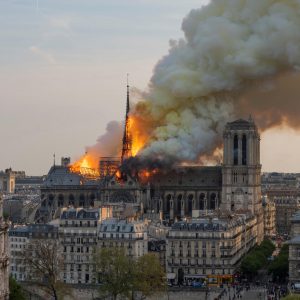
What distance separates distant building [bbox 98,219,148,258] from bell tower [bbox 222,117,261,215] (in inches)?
1283

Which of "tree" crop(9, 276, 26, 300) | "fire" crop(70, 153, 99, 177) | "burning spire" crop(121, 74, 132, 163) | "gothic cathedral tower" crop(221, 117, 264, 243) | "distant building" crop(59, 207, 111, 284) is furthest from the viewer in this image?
"fire" crop(70, 153, 99, 177)

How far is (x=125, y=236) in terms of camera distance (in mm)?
94250

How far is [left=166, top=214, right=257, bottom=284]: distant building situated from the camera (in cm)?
9412

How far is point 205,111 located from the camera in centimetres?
12600

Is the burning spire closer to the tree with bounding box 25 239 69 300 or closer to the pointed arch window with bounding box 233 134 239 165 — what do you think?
the pointed arch window with bounding box 233 134 239 165

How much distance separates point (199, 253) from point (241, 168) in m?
35.1

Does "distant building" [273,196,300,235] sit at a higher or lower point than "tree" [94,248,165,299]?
higher

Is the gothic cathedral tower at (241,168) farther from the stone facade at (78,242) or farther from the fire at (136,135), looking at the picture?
the stone facade at (78,242)

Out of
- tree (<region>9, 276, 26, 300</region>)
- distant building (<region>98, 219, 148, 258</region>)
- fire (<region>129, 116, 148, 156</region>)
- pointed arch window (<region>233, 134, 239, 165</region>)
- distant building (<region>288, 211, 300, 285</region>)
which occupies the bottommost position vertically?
tree (<region>9, 276, 26, 300</region>)

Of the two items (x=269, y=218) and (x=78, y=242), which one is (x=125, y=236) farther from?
(x=269, y=218)

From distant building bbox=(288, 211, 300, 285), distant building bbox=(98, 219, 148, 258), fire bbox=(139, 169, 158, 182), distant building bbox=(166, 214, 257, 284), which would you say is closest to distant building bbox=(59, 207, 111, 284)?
distant building bbox=(98, 219, 148, 258)

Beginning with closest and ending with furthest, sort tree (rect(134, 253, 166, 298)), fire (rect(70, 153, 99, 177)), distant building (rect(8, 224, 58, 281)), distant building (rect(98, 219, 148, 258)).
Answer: tree (rect(134, 253, 166, 298)) → distant building (rect(98, 219, 148, 258)) → distant building (rect(8, 224, 58, 281)) → fire (rect(70, 153, 99, 177))

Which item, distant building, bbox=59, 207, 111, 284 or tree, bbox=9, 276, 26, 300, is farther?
distant building, bbox=59, 207, 111, 284

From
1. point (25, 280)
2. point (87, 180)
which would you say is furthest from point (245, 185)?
point (25, 280)
